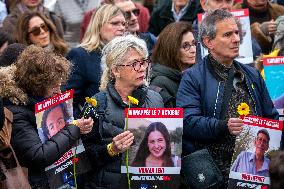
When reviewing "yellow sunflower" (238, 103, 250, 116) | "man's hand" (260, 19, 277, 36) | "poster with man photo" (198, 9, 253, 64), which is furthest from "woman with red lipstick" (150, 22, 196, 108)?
"man's hand" (260, 19, 277, 36)

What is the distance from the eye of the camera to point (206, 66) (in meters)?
6.11

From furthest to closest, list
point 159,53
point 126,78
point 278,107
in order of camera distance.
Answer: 1. point 159,53
2. point 278,107
3. point 126,78

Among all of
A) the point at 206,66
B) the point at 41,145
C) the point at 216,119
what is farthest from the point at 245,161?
the point at 41,145

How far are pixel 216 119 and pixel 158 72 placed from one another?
1.22 meters

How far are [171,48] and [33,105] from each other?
191cm

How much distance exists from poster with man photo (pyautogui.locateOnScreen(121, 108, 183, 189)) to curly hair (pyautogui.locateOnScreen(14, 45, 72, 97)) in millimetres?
677

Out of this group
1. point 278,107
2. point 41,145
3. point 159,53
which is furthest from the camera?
point 159,53

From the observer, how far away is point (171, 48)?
23.7ft

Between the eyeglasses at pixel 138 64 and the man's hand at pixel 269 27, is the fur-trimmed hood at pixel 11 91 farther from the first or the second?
the man's hand at pixel 269 27

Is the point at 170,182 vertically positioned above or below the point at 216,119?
below

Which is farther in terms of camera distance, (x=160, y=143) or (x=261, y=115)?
(x=261, y=115)

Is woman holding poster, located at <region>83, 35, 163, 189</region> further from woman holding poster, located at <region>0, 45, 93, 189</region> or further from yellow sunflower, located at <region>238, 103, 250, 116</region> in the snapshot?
yellow sunflower, located at <region>238, 103, 250, 116</region>

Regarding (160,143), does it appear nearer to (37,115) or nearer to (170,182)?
(170,182)

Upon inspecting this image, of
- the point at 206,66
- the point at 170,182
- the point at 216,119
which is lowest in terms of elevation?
the point at 170,182
